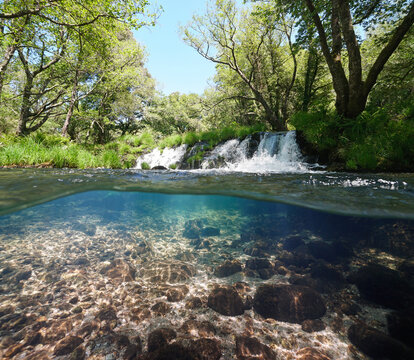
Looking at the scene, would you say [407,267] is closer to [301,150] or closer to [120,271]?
[120,271]

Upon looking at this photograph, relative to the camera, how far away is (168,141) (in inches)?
574

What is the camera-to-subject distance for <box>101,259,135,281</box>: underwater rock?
10.5ft

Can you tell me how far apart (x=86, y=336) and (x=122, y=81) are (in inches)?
710

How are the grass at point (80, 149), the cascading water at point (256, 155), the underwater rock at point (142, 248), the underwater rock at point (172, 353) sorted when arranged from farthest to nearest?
the cascading water at point (256, 155) → the grass at point (80, 149) → the underwater rock at point (142, 248) → the underwater rock at point (172, 353)

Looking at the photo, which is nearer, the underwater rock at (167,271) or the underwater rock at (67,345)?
the underwater rock at (67,345)

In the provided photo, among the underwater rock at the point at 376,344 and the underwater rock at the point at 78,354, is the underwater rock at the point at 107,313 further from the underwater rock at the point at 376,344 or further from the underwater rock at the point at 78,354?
the underwater rock at the point at 376,344

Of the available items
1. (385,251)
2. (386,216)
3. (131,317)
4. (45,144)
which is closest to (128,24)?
(45,144)

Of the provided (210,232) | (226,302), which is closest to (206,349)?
(226,302)

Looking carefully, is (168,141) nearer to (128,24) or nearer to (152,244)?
(128,24)

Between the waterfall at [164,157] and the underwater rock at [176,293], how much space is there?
10499 millimetres

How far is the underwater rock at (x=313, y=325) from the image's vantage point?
6.91 feet

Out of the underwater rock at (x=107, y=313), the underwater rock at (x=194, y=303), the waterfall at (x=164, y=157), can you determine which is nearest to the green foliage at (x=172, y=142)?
the waterfall at (x=164, y=157)

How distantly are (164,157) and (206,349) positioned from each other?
13.0 metres

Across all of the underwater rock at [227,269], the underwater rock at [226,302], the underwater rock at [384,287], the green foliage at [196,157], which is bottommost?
the underwater rock at [227,269]
